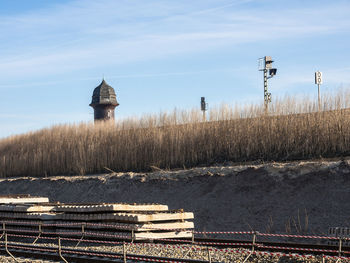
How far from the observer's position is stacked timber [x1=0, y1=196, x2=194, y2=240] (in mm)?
12927

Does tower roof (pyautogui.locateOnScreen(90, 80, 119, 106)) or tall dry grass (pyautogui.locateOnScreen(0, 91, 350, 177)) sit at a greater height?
tower roof (pyautogui.locateOnScreen(90, 80, 119, 106))

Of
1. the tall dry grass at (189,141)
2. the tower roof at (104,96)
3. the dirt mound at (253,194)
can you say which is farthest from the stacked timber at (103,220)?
the tower roof at (104,96)

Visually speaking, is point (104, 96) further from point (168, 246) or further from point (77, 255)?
point (77, 255)

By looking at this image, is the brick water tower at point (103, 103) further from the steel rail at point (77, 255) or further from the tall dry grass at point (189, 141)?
the steel rail at point (77, 255)

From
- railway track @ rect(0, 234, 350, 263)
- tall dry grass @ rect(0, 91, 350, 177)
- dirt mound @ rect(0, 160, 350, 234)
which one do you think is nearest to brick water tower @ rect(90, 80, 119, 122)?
tall dry grass @ rect(0, 91, 350, 177)

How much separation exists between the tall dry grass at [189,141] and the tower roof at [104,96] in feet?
59.1

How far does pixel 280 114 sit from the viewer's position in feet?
69.4

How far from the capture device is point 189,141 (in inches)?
917

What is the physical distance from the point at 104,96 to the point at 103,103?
707mm

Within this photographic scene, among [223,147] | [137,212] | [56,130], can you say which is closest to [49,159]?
[56,130]

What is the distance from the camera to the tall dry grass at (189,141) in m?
19.8

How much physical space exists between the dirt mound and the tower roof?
88.0 feet

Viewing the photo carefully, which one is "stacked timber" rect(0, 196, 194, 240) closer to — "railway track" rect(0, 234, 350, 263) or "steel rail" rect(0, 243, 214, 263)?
"railway track" rect(0, 234, 350, 263)

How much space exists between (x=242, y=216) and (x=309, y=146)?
399 cm
